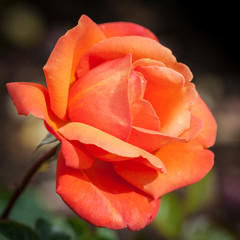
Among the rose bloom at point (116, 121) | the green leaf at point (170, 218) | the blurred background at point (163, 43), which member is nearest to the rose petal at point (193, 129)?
the rose bloom at point (116, 121)

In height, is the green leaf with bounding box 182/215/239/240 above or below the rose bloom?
below

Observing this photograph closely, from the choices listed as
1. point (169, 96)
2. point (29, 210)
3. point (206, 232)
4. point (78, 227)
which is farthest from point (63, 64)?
point (206, 232)

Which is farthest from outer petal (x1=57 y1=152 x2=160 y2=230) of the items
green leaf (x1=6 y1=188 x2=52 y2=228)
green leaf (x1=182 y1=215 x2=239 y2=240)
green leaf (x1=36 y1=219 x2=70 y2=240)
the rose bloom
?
green leaf (x1=182 y1=215 x2=239 y2=240)

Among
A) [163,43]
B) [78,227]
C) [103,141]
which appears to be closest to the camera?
[103,141]

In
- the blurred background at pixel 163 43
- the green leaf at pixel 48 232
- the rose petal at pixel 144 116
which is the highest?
the rose petal at pixel 144 116

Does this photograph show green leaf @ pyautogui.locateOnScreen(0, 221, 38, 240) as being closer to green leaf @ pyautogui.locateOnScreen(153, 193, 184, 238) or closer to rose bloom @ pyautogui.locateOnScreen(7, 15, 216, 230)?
rose bloom @ pyautogui.locateOnScreen(7, 15, 216, 230)

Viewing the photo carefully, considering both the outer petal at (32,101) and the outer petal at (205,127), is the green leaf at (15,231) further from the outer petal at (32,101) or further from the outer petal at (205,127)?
the outer petal at (205,127)

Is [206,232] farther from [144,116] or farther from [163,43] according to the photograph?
[163,43]
